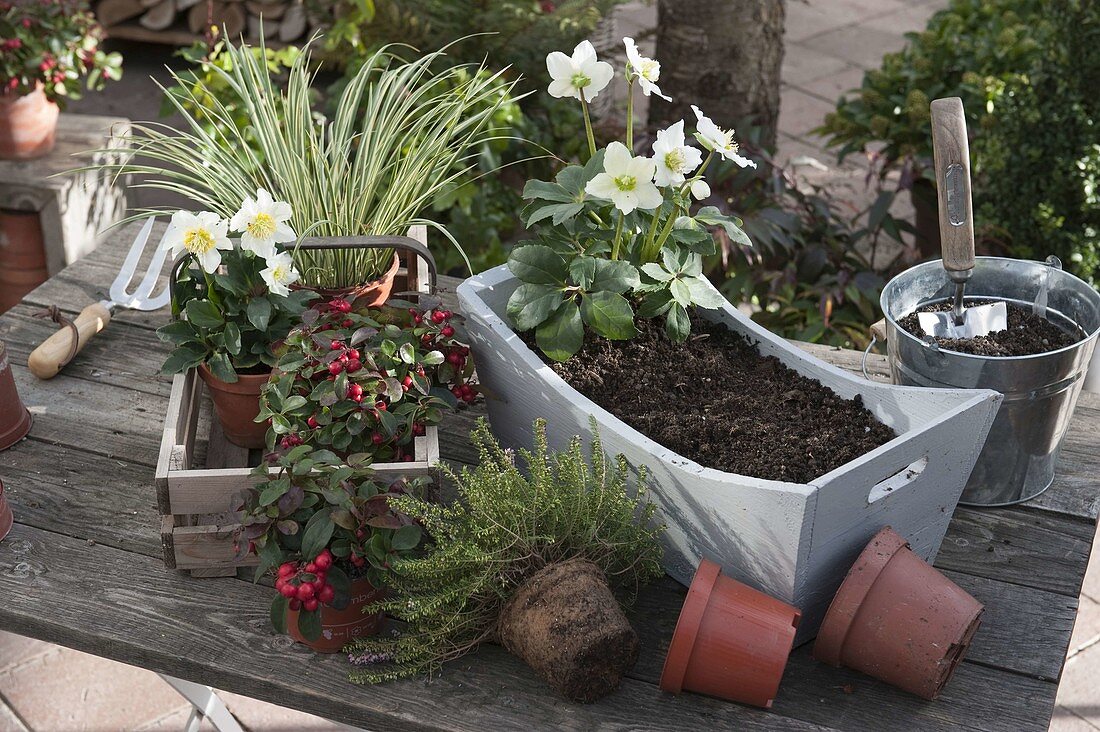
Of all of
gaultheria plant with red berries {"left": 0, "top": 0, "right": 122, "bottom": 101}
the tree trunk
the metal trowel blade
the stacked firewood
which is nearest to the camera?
the metal trowel blade

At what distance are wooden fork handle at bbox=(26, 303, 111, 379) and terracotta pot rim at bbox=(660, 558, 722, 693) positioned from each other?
3.57 ft

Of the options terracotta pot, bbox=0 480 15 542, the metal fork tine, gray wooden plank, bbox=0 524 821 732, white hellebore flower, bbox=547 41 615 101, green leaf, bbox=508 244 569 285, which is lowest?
gray wooden plank, bbox=0 524 821 732

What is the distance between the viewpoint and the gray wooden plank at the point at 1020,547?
4.66 ft

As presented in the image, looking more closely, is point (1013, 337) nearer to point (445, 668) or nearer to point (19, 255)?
point (445, 668)

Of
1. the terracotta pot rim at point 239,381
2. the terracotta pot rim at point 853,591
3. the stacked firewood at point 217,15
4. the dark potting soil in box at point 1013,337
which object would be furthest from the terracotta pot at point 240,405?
the stacked firewood at point 217,15

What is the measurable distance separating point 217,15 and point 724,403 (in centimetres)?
407

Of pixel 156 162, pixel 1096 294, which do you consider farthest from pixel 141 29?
pixel 1096 294

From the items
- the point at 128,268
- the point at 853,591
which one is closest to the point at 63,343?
the point at 128,268

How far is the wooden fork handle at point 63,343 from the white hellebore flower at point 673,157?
3.26 ft

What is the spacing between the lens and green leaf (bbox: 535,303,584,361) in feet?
4.68

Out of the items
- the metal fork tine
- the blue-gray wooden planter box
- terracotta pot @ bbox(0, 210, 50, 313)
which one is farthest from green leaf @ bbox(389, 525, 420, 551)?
terracotta pot @ bbox(0, 210, 50, 313)

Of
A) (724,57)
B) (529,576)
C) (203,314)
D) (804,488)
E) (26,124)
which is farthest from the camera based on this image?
(26,124)

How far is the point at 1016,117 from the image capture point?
281 centimetres

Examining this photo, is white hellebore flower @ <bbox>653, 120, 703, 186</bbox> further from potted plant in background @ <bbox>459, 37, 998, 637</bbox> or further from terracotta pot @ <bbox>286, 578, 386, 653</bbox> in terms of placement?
terracotta pot @ <bbox>286, 578, 386, 653</bbox>
